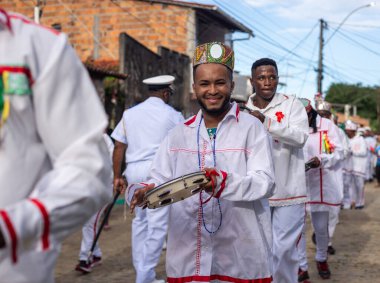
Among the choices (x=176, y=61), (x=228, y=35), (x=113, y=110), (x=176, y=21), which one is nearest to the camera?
(x=113, y=110)

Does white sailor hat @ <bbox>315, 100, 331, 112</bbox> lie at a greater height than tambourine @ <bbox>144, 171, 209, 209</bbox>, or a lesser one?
greater

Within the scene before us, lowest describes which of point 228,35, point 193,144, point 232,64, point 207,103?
point 193,144

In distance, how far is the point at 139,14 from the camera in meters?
24.3

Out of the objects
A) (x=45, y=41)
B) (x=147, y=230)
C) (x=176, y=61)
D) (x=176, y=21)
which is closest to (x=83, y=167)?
(x=45, y=41)

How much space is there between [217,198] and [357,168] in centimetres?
1332

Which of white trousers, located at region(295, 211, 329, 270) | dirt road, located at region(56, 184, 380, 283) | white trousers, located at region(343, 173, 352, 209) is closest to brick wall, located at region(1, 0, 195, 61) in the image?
white trousers, located at region(343, 173, 352, 209)

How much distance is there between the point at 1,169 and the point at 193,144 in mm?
2217

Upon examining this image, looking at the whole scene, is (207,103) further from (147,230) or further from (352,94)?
(352,94)

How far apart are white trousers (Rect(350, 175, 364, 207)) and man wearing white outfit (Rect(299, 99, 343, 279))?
794cm

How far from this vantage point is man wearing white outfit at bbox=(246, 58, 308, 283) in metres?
5.71

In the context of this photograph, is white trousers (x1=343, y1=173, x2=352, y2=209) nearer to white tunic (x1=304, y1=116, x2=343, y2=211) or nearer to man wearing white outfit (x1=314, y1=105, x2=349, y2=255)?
man wearing white outfit (x1=314, y1=105, x2=349, y2=255)

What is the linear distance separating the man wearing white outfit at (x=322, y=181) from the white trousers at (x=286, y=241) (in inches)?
54.3

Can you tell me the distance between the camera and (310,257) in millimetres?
8727

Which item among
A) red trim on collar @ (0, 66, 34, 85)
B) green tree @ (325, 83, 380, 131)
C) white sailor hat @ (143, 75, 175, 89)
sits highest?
green tree @ (325, 83, 380, 131)
